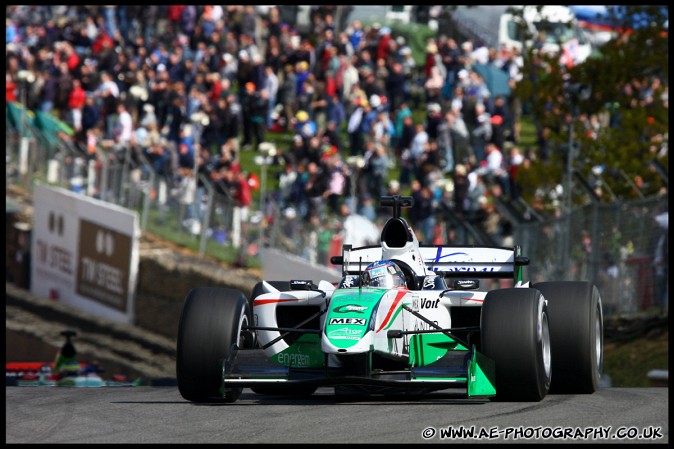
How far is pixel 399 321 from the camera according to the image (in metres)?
11.5

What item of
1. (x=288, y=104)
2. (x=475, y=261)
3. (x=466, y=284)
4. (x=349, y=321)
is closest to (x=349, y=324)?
(x=349, y=321)

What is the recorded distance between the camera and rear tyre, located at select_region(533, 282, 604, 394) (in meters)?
12.1

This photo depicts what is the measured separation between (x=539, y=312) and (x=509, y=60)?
65.6ft

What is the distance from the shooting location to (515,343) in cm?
1098

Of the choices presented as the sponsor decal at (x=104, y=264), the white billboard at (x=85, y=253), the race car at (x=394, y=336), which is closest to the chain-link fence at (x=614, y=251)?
the race car at (x=394, y=336)

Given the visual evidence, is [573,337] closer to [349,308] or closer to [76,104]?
[349,308]

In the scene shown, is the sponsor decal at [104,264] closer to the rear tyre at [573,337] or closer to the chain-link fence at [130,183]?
the chain-link fence at [130,183]

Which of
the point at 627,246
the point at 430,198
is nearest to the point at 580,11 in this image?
the point at 430,198

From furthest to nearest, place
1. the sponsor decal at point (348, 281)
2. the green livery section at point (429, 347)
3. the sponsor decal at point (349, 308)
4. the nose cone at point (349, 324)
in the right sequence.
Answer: the sponsor decal at point (348, 281) < the green livery section at point (429, 347) < the sponsor decal at point (349, 308) < the nose cone at point (349, 324)

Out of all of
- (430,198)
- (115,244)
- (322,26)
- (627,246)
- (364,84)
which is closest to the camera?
(627,246)

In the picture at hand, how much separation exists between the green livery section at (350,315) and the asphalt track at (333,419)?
0.52 m

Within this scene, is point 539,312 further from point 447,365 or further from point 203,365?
point 203,365

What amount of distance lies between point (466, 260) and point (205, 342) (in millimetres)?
3201

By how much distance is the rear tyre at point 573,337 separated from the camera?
12094 millimetres
